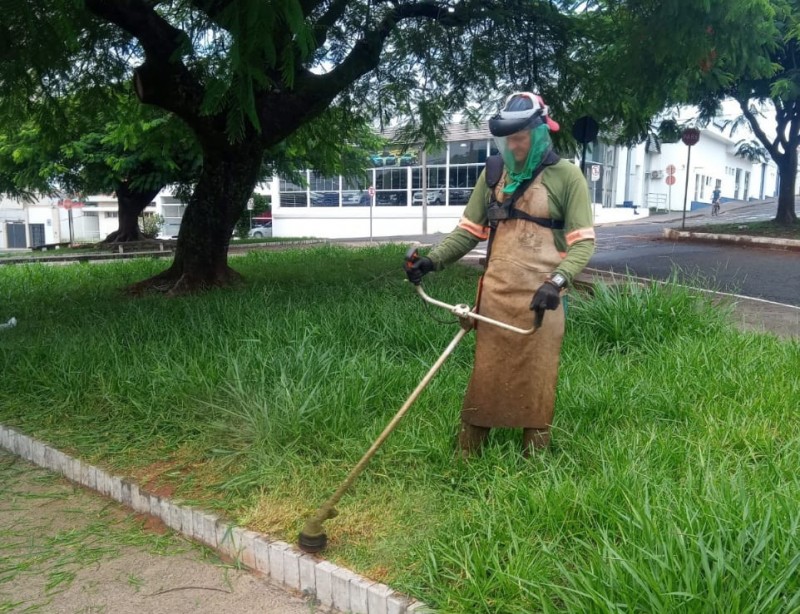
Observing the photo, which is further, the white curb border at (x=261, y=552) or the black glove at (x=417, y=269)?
the black glove at (x=417, y=269)

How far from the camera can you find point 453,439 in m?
3.82

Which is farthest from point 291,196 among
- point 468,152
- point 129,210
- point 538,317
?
point 538,317

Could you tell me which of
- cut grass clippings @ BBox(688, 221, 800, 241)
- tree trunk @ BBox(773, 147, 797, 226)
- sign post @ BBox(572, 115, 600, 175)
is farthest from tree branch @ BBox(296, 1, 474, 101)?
tree trunk @ BBox(773, 147, 797, 226)

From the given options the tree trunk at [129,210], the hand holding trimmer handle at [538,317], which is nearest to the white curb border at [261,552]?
the hand holding trimmer handle at [538,317]

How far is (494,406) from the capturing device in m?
3.50

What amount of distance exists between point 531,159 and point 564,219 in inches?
12.9

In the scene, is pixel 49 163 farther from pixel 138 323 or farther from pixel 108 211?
pixel 108 211

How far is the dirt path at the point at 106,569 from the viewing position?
3051mm

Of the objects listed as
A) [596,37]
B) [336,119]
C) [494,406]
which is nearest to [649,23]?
[596,37]

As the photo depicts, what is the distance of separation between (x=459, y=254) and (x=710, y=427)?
162 centimetres

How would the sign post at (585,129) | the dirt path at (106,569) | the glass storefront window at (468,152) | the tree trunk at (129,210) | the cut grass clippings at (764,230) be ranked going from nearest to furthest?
the dirt path at (106,569), the sign post at (585,129), the cut grass clippings at (764,230), the tree trunk at (129,210), the glass storefront window at (468,152)

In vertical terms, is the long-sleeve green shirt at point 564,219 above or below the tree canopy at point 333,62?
below

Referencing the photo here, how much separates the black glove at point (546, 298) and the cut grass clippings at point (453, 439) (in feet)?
2.61

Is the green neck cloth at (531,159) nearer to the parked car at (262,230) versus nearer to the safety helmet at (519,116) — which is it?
the safety helmet at (519,116)
